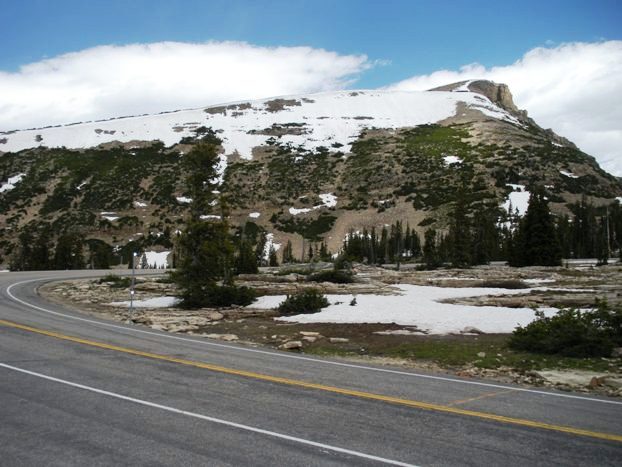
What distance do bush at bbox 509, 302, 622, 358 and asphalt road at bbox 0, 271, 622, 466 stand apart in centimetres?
391

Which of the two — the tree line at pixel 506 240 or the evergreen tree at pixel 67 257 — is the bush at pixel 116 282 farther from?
the evergreen tree at pixel 67 257

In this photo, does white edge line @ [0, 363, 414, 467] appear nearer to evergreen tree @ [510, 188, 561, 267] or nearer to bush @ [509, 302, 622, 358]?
bush @ [509, 302, 622, 358]

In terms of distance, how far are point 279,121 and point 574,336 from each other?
15907 cm

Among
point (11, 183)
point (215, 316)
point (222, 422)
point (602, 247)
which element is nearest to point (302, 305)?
point (215, 316)

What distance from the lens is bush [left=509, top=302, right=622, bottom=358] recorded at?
13.3m

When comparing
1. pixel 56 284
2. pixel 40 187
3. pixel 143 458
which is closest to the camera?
pixel 143 458

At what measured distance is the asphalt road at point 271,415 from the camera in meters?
6.23

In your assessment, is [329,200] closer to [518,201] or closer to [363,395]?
[518,201]

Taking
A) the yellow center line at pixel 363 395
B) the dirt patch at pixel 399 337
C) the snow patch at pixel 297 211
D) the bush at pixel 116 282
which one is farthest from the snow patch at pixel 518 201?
the yellow center line at pixel 363 395

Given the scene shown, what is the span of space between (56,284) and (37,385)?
1222 inches

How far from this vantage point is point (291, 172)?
12169 centimetres

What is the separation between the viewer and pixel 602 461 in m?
6.20

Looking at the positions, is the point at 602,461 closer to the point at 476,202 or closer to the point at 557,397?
the point at 557,397

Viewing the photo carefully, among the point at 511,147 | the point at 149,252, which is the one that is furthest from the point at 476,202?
the point at 149,252
